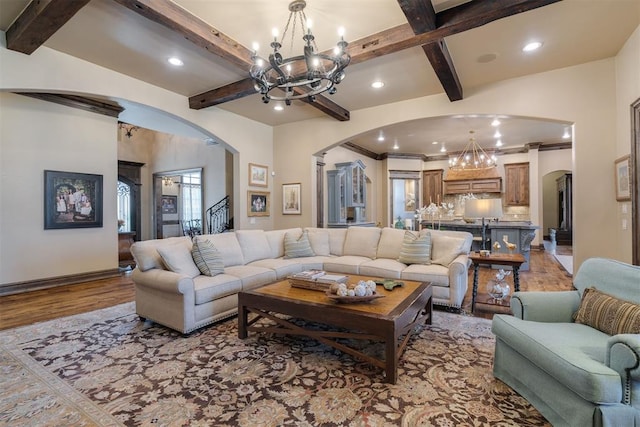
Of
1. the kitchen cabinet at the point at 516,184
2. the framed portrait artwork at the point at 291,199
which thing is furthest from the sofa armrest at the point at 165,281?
the kitchen cabinet at the point at 516,184

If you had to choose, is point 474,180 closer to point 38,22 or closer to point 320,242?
point 320,242

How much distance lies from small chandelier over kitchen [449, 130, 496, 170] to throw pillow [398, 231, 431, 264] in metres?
5.22

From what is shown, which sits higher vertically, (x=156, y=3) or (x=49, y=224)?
(x=156, y=3)

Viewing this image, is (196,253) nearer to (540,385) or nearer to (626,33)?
(540,385)

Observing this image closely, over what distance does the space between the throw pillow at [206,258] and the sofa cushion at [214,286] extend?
76 mm

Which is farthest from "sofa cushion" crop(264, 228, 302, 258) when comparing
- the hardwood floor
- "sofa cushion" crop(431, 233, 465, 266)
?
"sofa cushion" crop(431, 233, 465, 266)

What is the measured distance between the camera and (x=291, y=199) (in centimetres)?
649

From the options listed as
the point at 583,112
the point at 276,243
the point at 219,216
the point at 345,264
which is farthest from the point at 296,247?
the point at 583,112

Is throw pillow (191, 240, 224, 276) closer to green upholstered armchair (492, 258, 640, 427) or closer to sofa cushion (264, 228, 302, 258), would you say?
sofa cushion (264, 228, 302, 258)

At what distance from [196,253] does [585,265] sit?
3666 mm

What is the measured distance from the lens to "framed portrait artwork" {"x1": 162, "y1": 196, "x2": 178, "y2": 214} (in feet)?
35.1

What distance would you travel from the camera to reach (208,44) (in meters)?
3.10

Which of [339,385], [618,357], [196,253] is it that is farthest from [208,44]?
[618,357]

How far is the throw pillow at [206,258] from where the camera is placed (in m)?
3.45
